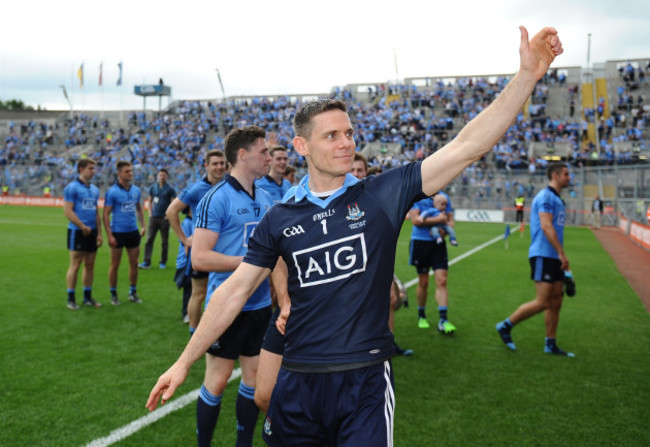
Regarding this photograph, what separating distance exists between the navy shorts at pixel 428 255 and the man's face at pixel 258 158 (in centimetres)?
431

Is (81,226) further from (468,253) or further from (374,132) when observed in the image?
(374,132)

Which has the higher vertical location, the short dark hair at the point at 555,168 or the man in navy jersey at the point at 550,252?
the short dark hair at the point at 555,168

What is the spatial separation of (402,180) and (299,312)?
0.79 metres

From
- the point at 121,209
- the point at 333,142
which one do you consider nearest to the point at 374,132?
the point at 121,209

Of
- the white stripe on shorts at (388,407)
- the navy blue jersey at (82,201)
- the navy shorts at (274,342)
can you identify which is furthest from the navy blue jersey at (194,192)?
the white stripe on shorts at (388,407)

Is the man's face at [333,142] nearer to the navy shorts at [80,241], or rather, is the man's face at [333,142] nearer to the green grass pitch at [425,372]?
the green grass pitch at [425,372]

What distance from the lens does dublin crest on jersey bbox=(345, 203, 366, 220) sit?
98.3 inches

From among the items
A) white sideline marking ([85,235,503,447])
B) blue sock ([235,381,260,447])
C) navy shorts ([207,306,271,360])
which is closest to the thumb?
navy shorts ([207,306,271,360])

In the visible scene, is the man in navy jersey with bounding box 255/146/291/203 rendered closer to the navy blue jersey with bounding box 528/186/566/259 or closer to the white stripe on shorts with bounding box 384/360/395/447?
the navy blue jersey with bounding box 528/186/566/259

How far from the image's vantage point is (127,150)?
51656 mm

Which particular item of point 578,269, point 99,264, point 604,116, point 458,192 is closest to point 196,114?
point 458,192

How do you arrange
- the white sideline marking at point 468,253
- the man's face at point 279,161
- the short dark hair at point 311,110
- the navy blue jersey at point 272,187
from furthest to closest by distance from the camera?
the white sideline marking at point 468,253, the navy blue jersey at point 272,187, the man's face at point 279,161, the short dark hair at point 311,110

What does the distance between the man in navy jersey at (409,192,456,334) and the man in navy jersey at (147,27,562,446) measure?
5491 millimetres

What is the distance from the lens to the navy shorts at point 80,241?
355 inches
